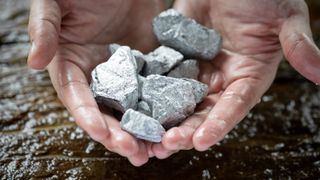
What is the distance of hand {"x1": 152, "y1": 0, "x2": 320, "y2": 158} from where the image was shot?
4.54 ft

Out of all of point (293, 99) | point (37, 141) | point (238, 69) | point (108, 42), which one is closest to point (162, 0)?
point (108, 42)

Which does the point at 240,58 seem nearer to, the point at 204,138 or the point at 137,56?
the point at 137,56

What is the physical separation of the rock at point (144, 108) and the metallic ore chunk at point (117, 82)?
0.06ft

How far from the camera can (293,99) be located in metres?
2.04

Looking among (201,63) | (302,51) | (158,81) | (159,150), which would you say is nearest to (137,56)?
(158,81)

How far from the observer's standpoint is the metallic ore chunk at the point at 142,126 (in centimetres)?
136

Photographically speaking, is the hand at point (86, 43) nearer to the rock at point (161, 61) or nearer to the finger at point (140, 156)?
the finger at point (140, 156)

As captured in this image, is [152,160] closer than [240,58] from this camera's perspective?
Yes

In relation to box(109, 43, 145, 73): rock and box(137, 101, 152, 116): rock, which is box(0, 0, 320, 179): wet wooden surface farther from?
box(109, 43, 145, 73): rock

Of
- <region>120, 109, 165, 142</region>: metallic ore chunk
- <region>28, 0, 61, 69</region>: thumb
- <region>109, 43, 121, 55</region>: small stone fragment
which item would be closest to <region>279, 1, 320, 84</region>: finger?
<region>120, 109, 165, 142</region>: metallic ore chunk

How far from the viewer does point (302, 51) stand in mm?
1429

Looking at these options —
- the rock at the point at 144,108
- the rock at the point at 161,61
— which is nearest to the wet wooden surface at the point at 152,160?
the rock at the point at 144,108

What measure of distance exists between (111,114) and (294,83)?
3.42ft

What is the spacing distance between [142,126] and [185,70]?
402 millimetres
